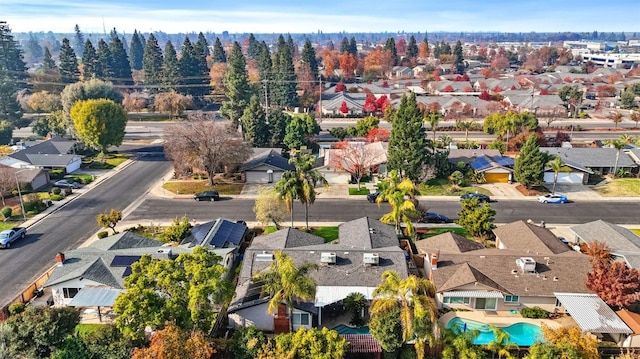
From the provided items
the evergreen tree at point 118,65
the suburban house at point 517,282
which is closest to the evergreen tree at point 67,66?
the evergreen tree at point 118,65

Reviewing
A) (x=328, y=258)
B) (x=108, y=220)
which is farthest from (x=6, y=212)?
(x=328, y=258)

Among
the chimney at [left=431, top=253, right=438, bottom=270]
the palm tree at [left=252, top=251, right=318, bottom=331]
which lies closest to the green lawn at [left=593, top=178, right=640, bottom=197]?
the chimney at [left=431, top=253, right=438, bottom=270]

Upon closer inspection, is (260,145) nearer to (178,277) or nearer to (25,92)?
(178,277)

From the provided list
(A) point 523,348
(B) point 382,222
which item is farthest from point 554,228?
(A) point 523,348

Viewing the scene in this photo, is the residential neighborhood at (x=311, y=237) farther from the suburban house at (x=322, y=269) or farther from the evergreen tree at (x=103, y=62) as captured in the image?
the evergreen tree at (x=103, y=62)

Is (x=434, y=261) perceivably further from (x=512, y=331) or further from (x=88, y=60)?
(x=88, y=60)

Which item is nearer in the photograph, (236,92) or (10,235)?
(10,235)
